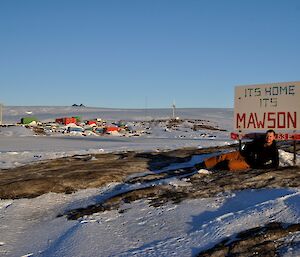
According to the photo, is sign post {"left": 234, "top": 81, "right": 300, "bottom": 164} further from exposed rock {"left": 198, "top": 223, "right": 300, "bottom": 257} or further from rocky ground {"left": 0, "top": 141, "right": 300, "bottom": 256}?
exposed rock {"left": 198, "top": 223, "right": 300, "bottom": 257}

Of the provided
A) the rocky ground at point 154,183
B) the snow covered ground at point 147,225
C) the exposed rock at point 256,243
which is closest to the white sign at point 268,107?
the rocky ground at point 154,183

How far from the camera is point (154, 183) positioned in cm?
971

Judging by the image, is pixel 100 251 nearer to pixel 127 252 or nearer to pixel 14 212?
pixel 127 252

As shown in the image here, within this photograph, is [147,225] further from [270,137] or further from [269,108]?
[269,108]

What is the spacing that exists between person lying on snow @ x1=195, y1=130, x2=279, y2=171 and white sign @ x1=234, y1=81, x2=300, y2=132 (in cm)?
78

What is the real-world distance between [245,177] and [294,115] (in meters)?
2.45

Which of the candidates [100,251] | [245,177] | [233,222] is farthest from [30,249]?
[245,177]

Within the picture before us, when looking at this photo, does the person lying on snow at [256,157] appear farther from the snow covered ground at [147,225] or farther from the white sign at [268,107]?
the snow covered ground at [147,225]

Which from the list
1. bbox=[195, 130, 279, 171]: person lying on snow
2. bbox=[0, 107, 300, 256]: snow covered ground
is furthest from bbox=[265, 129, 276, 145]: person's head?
bbox=[0, 107, 300, 256]: snow covered ground

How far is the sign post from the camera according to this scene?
10562mm

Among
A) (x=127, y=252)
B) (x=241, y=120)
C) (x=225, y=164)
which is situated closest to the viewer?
(x=127, y=252)

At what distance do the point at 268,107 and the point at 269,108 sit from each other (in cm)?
4

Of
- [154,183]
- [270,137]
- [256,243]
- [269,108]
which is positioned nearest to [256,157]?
[270,137]

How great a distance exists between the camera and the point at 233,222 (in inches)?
239
